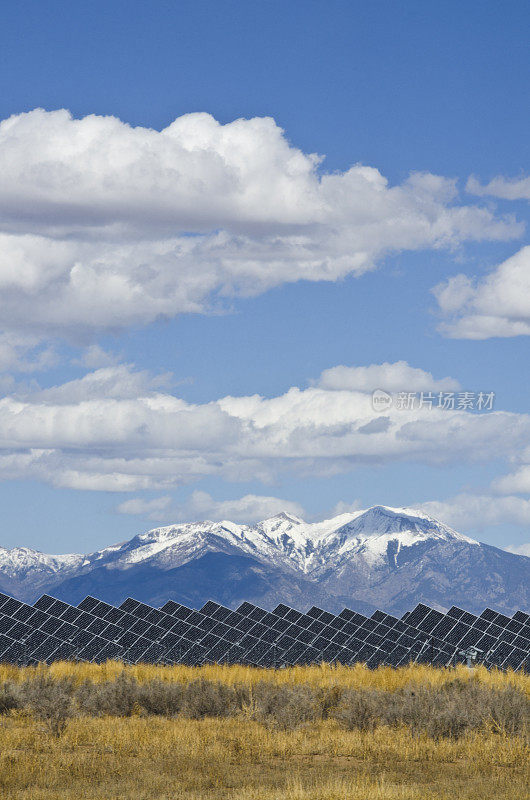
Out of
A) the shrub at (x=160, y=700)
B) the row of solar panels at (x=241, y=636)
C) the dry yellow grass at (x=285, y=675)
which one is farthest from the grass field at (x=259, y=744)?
the row of solar panels at (x=241, y=636)

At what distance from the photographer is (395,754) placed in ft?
69.8

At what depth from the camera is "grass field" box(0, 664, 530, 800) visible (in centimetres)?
1814

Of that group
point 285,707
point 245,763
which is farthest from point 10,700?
point 245,763

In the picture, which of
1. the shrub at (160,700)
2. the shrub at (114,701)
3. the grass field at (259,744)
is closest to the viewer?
the grass field at (259,744)

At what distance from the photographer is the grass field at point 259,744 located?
18.1 m

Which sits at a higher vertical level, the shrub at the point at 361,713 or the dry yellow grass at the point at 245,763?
the shrub at the point at 361,713

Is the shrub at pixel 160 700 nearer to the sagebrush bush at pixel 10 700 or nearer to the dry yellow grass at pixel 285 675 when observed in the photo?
the dry yellow grass at pixel 285 675

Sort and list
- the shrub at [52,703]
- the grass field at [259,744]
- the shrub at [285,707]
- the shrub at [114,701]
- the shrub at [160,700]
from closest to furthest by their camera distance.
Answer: the grass field at [259,744] < the shrub at [52,703] < the shrub at [285,707] < the shrub at [114,701] < the shrub at [160,700]

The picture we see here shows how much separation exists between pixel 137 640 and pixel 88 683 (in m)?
16.4

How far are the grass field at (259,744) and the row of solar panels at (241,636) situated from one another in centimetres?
1335

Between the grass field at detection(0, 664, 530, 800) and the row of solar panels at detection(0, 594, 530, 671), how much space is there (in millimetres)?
13348

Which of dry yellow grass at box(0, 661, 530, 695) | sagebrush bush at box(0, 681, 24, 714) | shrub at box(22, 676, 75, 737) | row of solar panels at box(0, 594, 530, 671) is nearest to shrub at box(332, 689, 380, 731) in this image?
dry yellow grass at box(0, 661, 530, 695)

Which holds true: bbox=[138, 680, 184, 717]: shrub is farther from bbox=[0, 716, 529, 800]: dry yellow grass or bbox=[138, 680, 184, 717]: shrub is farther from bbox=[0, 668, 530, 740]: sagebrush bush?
bbox=[0, 716, 529, 800]: dry yellow grass

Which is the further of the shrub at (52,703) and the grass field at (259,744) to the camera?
the shrub at (52,703)
